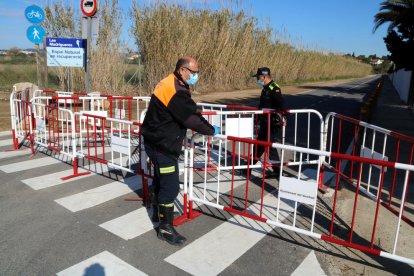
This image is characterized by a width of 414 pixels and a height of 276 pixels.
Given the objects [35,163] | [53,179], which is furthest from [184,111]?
[35,163]

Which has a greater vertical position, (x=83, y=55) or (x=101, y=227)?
(x=83, y=55)

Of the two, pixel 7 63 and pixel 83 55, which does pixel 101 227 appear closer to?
pixel 83 55

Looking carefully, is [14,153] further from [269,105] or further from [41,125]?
[269,105]

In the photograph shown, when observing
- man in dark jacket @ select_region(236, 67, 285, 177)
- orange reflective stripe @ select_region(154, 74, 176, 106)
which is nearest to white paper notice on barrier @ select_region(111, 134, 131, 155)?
orange reflective stripe @ select_region(154, 74, 176, 106)

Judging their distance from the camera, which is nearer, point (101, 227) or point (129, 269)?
point (129, 269)

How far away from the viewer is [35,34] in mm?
10562

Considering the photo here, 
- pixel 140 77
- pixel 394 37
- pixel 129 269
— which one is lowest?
pixel 129 269

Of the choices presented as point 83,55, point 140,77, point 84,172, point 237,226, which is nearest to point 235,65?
point 140,77

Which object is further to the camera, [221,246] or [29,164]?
[29,164]

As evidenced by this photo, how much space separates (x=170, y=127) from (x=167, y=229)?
117 centimetres

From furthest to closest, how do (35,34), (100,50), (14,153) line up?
(100,50), (35,34), (14,153)

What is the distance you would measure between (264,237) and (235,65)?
2162 centimetres

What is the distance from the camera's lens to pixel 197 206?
4902 millimetres

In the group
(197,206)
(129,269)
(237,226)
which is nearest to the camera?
(129,269)
